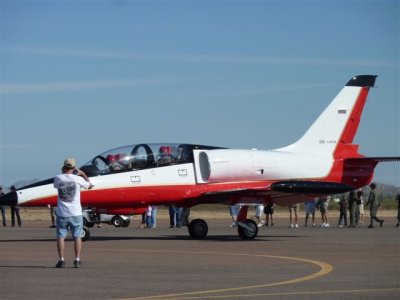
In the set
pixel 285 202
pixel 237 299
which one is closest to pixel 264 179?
pixel 285 202

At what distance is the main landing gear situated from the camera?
991 inches

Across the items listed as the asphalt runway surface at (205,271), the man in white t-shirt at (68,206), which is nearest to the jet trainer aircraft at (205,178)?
the asphalt runway surface at (205,271)

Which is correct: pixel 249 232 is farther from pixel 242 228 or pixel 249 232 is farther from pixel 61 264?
pixel 61 264

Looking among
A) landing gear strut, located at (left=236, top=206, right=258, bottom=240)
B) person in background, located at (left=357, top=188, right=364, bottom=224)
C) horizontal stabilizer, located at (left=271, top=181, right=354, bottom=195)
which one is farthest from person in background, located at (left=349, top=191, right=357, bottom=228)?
→ landing gear strut, located at (left=236, top=206, right=258, bottom=240)

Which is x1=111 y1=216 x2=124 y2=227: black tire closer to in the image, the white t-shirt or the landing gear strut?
the landing gear strut

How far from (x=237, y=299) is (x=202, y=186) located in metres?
14.7

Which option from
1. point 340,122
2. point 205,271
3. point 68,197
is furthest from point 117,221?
point 205,271

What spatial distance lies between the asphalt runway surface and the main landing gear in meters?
2.74

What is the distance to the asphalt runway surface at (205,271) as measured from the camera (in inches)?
465

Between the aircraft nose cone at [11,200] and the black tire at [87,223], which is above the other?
the aircraft nose cone at [11,200]

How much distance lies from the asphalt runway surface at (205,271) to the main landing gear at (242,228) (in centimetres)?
274

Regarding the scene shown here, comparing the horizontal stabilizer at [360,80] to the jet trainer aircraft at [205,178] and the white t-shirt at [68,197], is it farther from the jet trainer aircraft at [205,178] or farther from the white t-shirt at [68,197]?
the white t-shirt at [68,197]

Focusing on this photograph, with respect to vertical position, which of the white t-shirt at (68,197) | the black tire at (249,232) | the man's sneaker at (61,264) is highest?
the white t-shirt at (68,197)

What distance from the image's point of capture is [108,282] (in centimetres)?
1299
